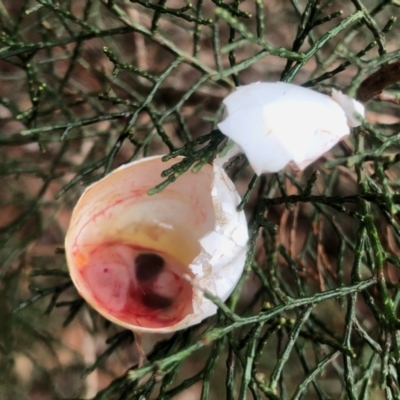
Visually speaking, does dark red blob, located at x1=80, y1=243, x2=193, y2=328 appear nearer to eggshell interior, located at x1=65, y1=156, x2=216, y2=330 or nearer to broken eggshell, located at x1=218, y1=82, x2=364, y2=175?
eggshell interior, located at x1=65, y1=156, x2=216, y2=330

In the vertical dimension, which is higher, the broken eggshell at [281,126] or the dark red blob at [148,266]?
the broken eggshell at [281,126]

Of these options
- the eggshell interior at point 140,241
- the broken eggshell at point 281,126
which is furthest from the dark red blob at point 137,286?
the broken eggshell at point 281,126

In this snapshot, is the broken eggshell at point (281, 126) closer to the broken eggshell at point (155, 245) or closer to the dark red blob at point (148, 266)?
the broken eggshell at point (155, 245)

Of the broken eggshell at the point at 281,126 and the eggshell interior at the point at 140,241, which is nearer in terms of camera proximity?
the broken eggshell at the point at 281,126

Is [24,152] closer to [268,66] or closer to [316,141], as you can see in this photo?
[268,66]

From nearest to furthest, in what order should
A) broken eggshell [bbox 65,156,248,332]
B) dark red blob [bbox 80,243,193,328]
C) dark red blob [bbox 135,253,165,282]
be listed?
broken eggshell [bbox 65,156,248,332], dark red blob [bbox 80,243,193,328], dark red blob [bbox 135,253,165,282]

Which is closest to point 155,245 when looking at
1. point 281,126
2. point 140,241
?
point 140,241

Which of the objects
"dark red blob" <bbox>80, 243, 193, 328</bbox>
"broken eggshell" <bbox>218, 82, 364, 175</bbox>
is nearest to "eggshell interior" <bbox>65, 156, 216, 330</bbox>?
"dark red blob" <bbox>80, 243, 193, 328</bbox>

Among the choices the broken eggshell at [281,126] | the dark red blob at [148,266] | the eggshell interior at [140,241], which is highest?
the broken eggshell at [281,126]
